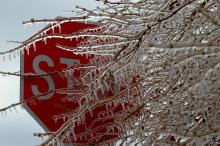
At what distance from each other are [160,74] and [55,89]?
1.08 metres

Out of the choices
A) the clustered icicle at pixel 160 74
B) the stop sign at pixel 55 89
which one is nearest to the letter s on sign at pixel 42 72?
the stop sign at pixel 55 89

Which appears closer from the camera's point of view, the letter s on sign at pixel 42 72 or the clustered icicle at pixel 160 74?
the clustered icicle at pixel 160 74

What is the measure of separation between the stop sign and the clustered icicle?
94 millimetres

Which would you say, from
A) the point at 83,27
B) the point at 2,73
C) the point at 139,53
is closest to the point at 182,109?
the point at 139,53

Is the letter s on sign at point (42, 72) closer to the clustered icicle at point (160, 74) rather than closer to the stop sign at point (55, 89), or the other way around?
the stop sign at point (55, 89)

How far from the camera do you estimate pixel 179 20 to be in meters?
2.75

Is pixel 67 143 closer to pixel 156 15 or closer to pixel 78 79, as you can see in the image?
pixel 78 79

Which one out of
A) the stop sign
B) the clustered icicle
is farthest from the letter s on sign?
the clustered icicle

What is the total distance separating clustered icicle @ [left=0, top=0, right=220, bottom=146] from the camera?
87.3 inches

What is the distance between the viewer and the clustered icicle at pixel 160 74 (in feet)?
7.27

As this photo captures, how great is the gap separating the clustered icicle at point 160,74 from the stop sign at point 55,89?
0.09 metres

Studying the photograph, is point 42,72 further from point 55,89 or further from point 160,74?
point 160,74

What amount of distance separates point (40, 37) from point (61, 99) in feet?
2.20

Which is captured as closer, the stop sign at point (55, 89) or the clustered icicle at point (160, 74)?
the clustered icicle at point (160, 74)
